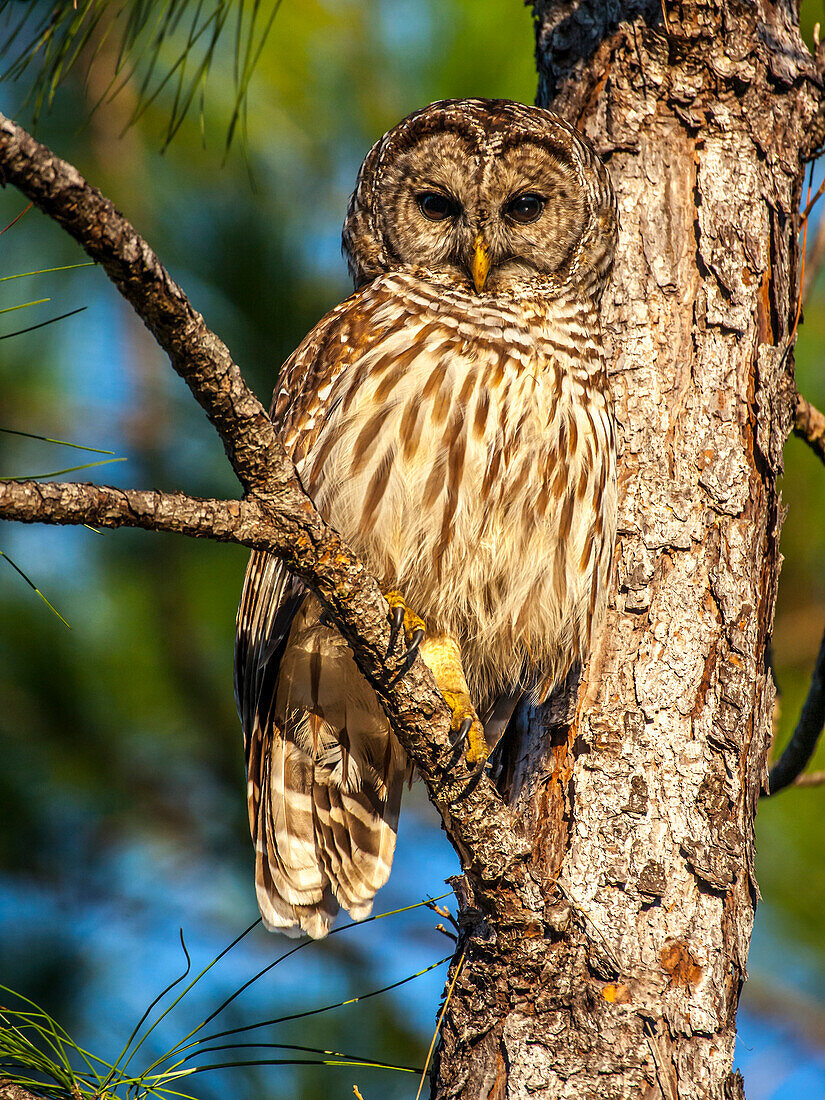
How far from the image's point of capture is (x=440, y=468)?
8.58 ft

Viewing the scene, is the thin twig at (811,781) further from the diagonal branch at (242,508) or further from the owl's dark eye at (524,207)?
the owl's dark eye at (524,207)

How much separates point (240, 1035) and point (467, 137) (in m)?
2.90

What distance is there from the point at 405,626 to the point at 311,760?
0.68 meters

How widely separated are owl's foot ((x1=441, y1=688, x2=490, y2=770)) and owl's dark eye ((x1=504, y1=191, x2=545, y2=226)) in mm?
1371

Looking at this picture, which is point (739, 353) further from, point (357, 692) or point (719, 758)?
point (357, 692)

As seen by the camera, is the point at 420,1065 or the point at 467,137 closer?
the point at 467,137

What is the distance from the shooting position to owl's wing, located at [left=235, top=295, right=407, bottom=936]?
2867 millimetres

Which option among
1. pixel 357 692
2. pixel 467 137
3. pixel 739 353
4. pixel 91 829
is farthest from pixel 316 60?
pixel 91 829

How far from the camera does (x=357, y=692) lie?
2918mm

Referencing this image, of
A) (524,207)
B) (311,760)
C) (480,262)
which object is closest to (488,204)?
(524,207)

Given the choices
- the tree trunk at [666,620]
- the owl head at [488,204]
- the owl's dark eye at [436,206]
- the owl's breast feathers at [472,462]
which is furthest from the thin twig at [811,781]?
the owl's dark eye at [436,206]

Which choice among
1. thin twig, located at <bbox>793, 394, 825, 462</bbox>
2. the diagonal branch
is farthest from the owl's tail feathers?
thin twig, located at <bbox>793, 394, 825, 462</bbox>

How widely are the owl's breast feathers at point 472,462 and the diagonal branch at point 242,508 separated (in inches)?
25.6

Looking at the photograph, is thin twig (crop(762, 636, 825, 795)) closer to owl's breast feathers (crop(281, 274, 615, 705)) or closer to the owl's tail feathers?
owl's breast feathers (crop(281, 274, 615, 705))
